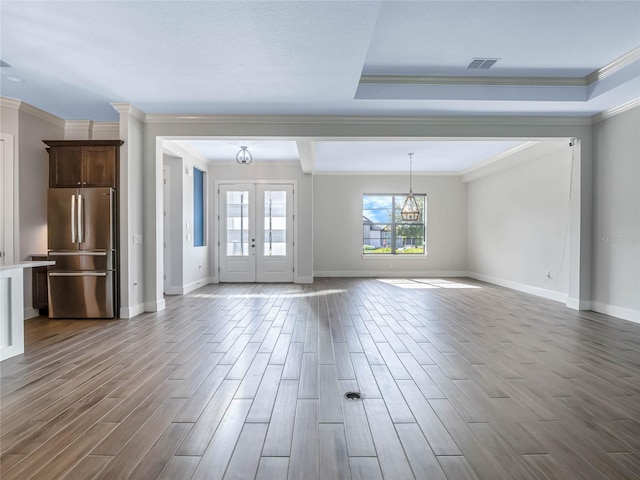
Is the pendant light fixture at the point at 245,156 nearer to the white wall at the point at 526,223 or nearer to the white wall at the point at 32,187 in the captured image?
the white wall at the point at 32,187

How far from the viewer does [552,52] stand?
12.9ft

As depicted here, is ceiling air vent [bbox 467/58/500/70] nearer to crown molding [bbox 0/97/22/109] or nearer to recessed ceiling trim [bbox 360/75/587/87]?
recessed ceiling trim [bbox 360/75/587/87]

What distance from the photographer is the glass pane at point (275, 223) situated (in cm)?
880

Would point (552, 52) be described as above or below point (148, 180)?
above

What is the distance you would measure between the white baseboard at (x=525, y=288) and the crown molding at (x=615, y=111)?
2.83 m

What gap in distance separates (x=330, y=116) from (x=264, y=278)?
469 cm

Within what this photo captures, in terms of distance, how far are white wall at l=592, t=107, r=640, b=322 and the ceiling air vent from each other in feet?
7.36

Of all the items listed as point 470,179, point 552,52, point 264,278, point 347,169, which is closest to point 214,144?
point 264,278

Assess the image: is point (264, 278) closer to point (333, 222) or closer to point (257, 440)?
point (333, 222)

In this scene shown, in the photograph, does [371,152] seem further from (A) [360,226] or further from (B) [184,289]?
(B) [184,289]

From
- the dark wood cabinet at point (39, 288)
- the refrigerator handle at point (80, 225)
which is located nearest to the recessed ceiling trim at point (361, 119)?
the refrigerator handle at point (80, 225)

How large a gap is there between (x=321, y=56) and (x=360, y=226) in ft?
23.0

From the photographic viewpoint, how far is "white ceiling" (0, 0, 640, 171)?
300 cm

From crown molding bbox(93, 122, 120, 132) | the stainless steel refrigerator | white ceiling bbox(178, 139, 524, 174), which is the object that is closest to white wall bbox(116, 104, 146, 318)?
the stainless steel refrigerator
